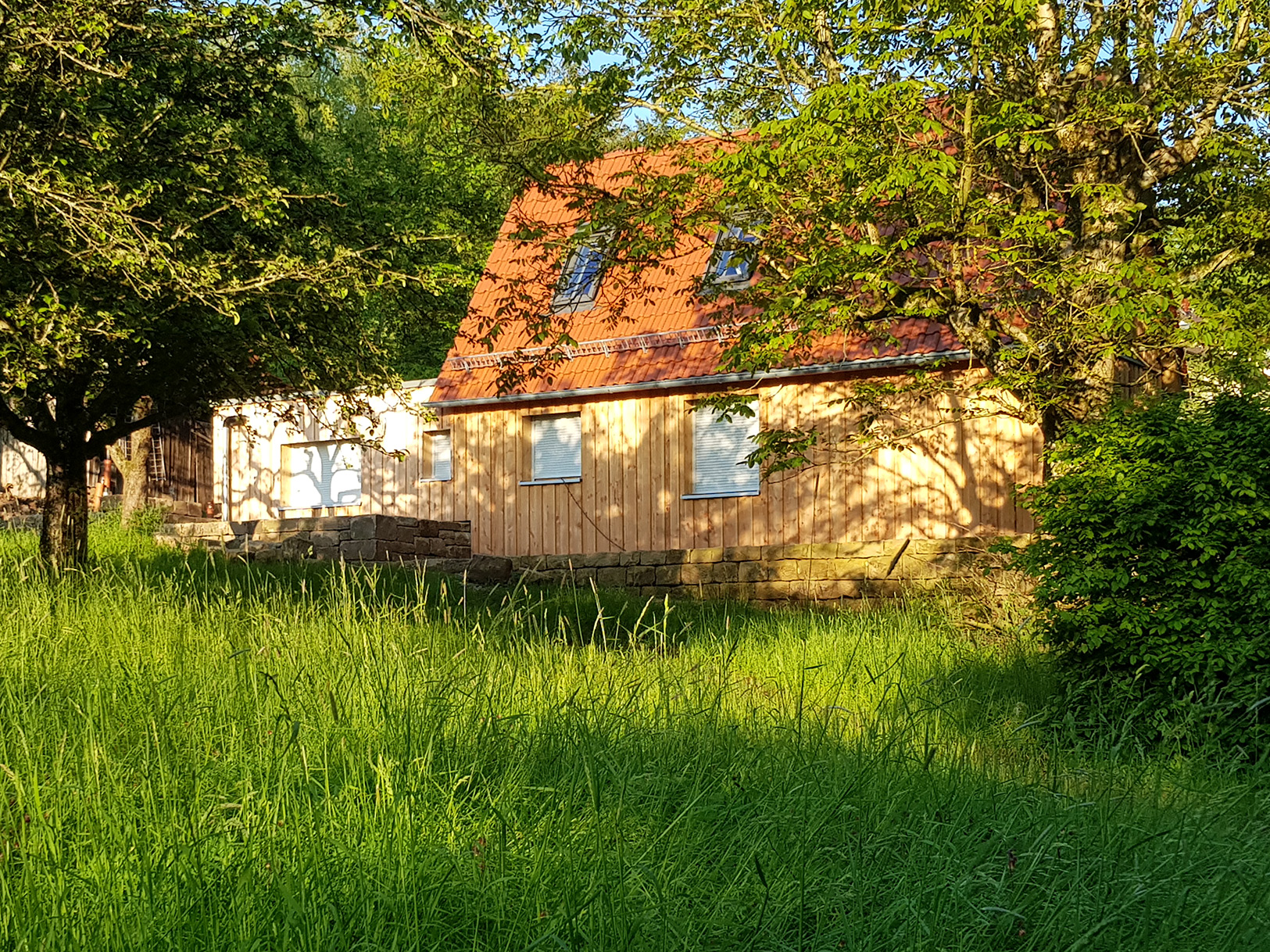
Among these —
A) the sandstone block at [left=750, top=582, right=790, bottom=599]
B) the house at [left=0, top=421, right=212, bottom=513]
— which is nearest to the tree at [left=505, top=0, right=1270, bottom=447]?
the sandstone block at [left=750, top=582, right=790, bottom=599]

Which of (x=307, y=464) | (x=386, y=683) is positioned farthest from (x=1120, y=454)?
(x=307, y=464)

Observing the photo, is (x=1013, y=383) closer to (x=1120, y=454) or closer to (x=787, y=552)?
(x=1120, y=454)

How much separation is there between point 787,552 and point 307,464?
1199 cm

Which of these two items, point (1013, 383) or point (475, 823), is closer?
point (475, 823)

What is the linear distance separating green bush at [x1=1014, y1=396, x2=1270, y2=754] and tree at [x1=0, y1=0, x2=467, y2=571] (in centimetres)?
514

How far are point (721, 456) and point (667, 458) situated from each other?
0.86m

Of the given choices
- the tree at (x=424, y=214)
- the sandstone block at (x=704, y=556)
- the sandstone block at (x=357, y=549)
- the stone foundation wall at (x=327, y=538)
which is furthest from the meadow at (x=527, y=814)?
the sandstone block at (x=357, y=549)

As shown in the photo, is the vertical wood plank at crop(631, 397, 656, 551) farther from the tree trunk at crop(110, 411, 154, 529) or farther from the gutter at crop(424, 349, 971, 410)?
the tree trunk at crop(110, 411, 154, 529)

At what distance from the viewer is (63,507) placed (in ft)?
38.8

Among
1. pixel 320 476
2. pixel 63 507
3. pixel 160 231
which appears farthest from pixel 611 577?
pixel 160 231

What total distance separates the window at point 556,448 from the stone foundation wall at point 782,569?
2.60 m

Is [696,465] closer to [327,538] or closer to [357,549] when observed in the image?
[357,549]

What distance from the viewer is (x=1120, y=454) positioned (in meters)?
8.20

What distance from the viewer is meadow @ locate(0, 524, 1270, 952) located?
329 centimetres
